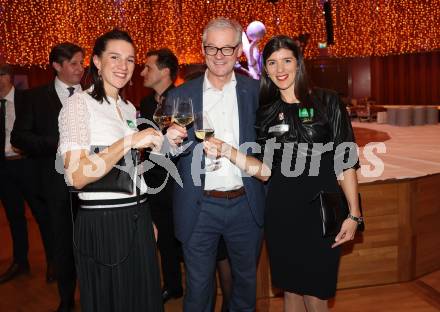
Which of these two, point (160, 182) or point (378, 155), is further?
point (378, 155)

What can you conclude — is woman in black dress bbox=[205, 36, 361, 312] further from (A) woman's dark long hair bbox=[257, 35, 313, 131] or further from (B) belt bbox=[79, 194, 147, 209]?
(B) belt bbox=[79, 194, 147, 209]

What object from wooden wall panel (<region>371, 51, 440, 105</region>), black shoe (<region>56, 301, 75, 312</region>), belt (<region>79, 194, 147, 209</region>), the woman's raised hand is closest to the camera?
the woman's raised hand

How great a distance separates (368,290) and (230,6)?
6575 mm

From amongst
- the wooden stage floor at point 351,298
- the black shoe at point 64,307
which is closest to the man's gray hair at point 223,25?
the wooden stage floor at point 351,298

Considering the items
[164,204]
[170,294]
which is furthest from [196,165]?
[170,294]

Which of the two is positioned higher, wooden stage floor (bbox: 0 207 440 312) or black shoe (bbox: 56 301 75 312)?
black shoe (bbox: 56 301 75 312)

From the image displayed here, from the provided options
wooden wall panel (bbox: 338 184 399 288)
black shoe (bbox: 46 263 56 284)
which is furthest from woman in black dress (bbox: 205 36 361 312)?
black shoe (bbox: 46 263 56 284)

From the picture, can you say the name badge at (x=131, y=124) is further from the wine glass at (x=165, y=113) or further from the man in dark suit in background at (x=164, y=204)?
the man in dark suit in background at (x=164, y=204)

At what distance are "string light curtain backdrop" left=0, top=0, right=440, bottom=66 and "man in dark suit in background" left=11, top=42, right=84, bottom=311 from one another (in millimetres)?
5623

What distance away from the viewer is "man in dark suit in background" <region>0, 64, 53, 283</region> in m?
4.12

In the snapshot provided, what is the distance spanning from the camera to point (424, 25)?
8.98 metres

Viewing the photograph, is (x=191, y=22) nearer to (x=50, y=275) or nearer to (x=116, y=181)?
(x=50, y=275)

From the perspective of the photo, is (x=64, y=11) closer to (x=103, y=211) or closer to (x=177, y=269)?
(x=177, y=269)

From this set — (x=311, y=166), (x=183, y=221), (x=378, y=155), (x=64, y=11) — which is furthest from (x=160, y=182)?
(x=64, y=11)
